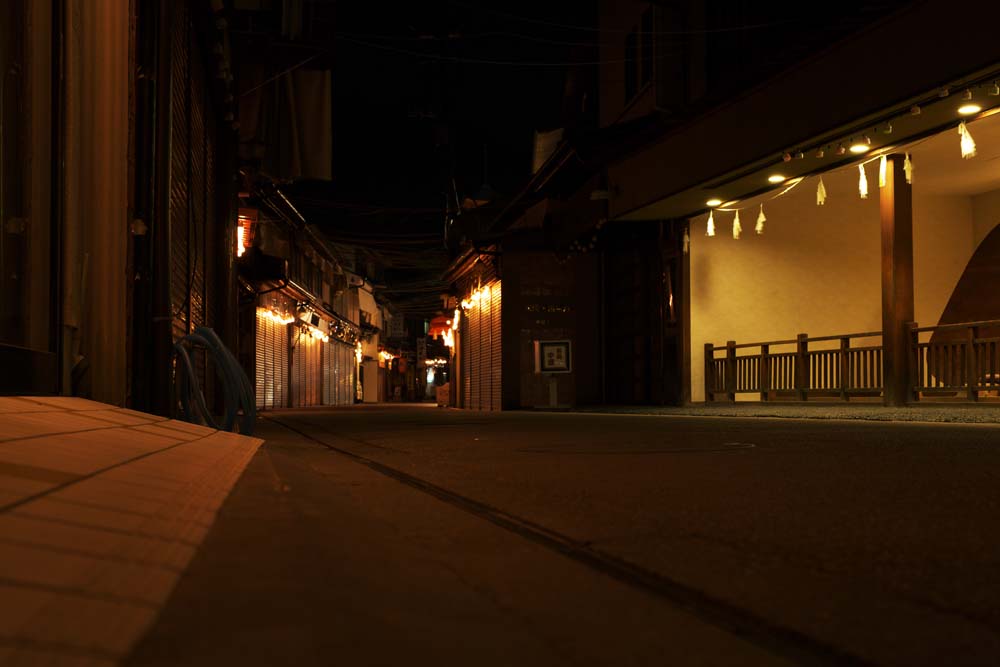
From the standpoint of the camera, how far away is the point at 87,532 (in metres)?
1.39

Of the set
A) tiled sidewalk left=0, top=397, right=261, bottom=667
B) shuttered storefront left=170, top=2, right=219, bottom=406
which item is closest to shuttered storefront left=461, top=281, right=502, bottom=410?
shuttered storefront left=170, top=2, right=219, bottom=406

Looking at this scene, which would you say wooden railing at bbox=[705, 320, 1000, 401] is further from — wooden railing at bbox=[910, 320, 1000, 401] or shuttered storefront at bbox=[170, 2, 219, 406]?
shuttered storefront at bbox=[170, 2, 219, 406]

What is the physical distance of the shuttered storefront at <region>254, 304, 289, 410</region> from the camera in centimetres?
2238

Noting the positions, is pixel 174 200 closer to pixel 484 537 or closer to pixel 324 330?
pixel 484 537

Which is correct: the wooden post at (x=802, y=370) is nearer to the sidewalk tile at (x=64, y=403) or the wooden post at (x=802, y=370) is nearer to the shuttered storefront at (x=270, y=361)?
the sidewalk tile at (x=64, y=403)

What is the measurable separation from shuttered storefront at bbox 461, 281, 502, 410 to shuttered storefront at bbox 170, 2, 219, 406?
8.18m

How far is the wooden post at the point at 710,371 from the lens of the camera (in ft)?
51.9

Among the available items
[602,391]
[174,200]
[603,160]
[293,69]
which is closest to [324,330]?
[602,391]

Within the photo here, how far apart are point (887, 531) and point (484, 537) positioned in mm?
991

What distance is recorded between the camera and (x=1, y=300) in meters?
3.96

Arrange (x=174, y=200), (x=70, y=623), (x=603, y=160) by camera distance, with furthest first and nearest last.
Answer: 1. (x=603, y=160)
2. (x=174, y=200)
3. (x=70, y=623)

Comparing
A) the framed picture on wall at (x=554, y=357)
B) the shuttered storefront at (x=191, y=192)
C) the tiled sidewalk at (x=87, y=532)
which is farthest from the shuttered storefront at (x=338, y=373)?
the tiled sidewalk at (x=87, y=532)

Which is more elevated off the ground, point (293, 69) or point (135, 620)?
point (293, 69)

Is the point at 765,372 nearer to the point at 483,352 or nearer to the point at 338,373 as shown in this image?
the point at 483,352
